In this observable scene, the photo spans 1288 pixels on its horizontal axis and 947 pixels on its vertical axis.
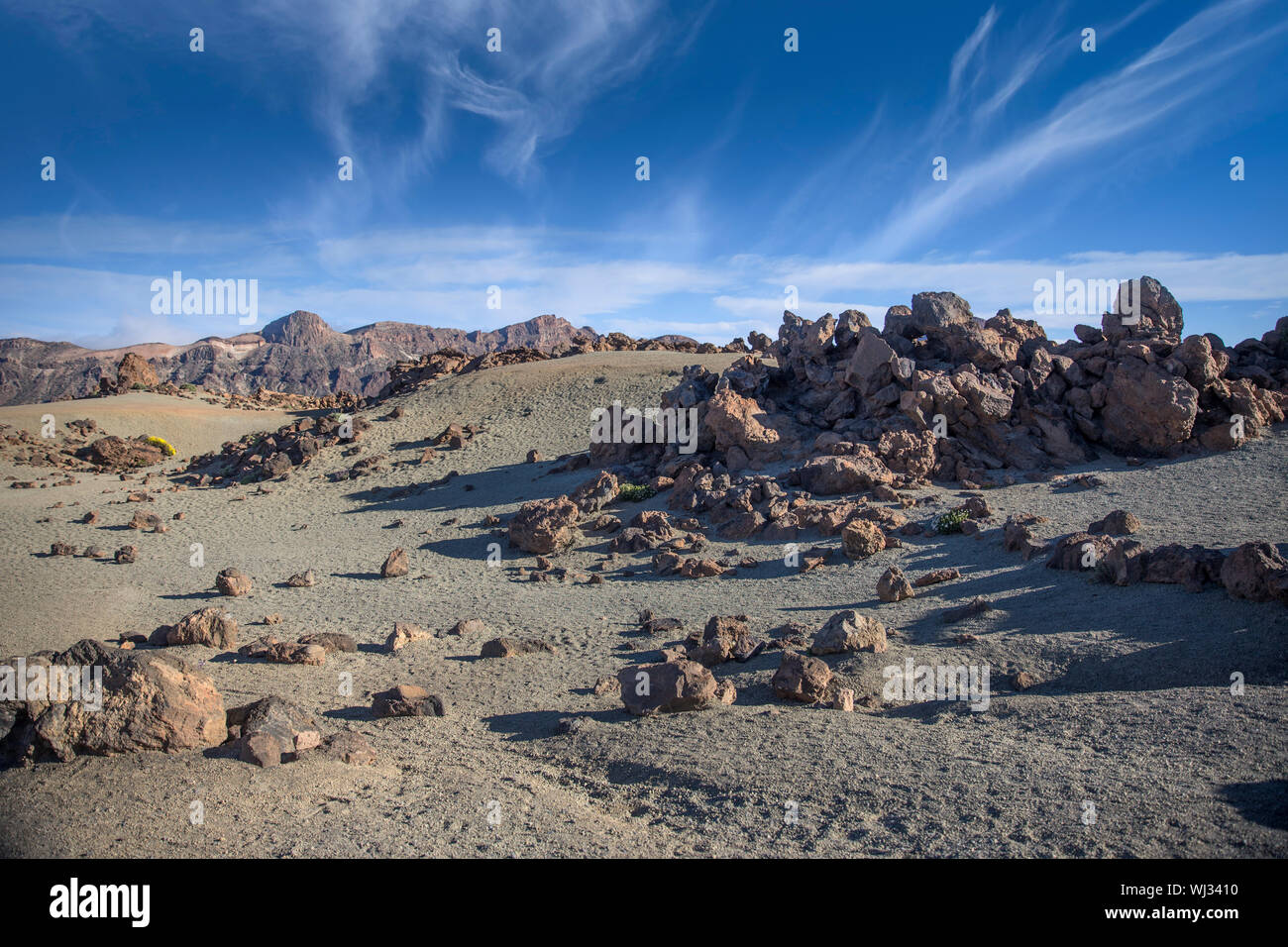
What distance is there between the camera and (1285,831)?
3.73 meters

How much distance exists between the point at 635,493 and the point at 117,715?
11364 millimetres

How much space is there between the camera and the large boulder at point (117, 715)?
5.27 metres

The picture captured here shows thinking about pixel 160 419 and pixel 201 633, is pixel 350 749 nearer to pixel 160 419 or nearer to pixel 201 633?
pixel 201 633

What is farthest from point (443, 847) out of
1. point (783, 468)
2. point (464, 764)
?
point (783, 468)

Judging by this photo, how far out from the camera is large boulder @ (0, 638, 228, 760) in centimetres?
527

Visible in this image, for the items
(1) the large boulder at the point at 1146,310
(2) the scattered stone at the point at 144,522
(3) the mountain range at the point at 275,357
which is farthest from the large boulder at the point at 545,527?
(3) the mountain range at the point at 275,357

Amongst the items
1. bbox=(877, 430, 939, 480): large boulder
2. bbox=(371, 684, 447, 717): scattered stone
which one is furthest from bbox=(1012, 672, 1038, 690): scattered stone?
bbox=(877, 430, 939, 480): large boulder

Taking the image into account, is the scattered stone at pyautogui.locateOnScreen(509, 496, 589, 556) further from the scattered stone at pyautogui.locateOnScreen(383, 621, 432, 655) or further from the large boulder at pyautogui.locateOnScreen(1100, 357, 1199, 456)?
the large boulder at pyautogui.locateOnScreen(1100, 357, 1199, 456)

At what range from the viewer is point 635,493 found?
16047 mm

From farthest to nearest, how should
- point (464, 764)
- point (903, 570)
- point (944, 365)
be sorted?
point (944, 365) < point (903, 570) < point (464, 764)

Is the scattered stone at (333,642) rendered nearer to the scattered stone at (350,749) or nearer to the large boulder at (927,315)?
the scattered stone at (350,749)

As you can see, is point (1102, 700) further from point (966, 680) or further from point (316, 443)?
point (316, 443)
